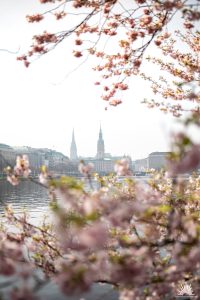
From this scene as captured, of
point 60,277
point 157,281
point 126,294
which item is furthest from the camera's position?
point 126,294

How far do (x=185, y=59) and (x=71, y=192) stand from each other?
8943mm

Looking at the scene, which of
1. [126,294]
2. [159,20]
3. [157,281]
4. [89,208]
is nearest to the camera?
[89,208]

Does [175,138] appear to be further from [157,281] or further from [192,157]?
[157,281]

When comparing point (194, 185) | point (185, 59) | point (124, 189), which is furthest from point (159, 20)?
point (194, 185)


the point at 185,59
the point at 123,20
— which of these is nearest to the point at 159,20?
the point at 123,20

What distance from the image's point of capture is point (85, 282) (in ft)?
8.55

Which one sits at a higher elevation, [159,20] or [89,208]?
[159,20]

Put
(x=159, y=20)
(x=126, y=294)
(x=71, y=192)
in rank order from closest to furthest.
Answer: (x=71, y=192) < (x=126, y=294) < (x=159, y=20)

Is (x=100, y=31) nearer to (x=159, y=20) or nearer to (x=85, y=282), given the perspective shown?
(x=159, y=20)

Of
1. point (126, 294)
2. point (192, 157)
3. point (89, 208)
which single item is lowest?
point (126, 294)

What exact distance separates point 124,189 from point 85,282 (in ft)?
26.4

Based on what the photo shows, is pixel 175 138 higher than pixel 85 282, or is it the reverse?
pixel 175 138

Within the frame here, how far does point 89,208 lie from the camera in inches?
109

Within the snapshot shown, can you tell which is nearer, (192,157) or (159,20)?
(192,157)
